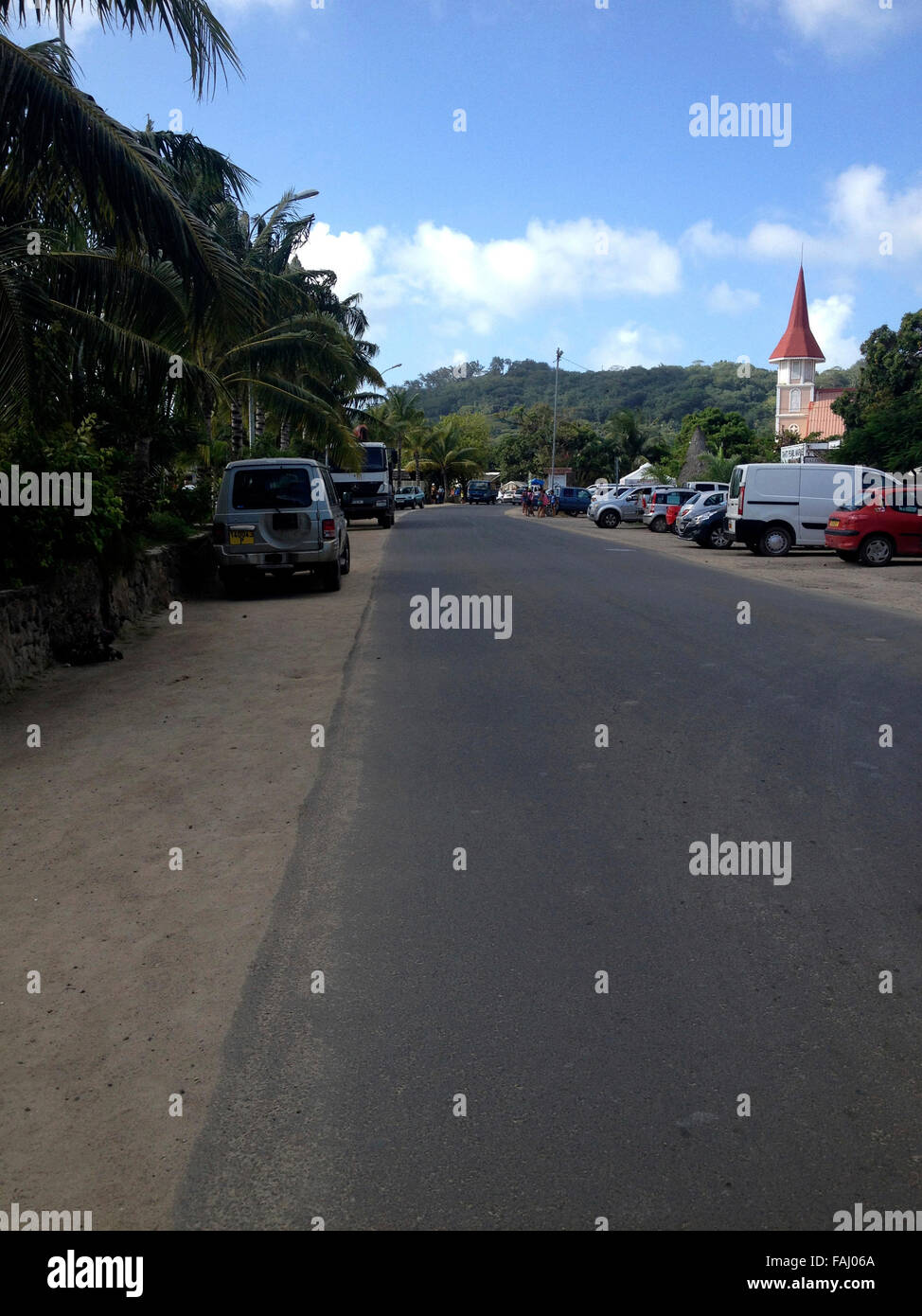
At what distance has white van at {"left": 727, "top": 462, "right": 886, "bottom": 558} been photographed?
Answer: 2252cm

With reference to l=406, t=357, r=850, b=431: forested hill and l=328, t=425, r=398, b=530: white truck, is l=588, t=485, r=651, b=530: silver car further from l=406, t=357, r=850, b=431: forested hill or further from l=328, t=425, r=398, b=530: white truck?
l=406, t=357, r=850, b=431: forested hill

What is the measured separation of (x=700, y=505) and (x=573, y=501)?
80.7 ft

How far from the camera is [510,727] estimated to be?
7492 mm

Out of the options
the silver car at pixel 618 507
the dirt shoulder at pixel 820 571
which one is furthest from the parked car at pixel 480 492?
the dirt shoulder at pixel 820 571

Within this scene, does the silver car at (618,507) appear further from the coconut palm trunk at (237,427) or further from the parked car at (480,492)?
the parked car at (480,492)

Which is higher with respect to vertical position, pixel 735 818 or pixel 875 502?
pixel 875 502

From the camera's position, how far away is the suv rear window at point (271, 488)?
50.1 feet

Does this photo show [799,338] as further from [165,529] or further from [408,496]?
[165,529]

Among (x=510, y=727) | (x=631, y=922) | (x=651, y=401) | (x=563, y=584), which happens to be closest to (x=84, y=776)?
(x=510, y=727)

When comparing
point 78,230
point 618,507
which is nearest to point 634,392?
point 618,507

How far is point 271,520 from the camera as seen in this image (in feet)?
49.7

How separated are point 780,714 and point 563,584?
364 inches

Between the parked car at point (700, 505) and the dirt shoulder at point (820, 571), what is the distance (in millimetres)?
610
